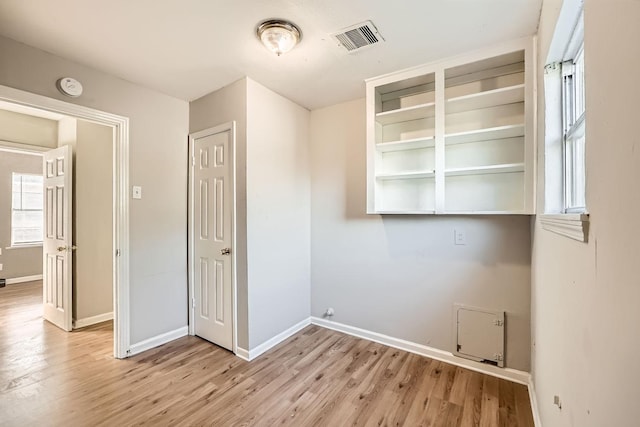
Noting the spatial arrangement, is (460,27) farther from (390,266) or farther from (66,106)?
(66,106)

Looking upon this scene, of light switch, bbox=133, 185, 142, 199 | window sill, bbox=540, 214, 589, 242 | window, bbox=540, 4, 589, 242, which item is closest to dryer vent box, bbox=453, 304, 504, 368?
window, bbox=540, 4, 589, 242

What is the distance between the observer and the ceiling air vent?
Result: 182 cm

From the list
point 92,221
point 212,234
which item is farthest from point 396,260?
point 92,221

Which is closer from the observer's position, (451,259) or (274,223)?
(451,259)

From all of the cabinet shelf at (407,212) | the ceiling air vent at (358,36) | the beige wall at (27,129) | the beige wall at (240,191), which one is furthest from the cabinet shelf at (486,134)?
the beige wall at (27,129)

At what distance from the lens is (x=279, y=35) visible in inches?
71.2

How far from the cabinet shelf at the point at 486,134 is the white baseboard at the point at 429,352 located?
177cm

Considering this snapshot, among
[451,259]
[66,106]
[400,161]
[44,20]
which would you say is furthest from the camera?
[400,161]

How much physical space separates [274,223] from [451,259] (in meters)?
1.62

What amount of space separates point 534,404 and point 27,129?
587 cm

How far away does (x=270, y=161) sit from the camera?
2.69 m

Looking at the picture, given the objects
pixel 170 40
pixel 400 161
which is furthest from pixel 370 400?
pixel 170 40

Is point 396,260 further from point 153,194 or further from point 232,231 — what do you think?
point 153,194

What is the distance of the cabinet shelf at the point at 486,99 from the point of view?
6.47 feet
